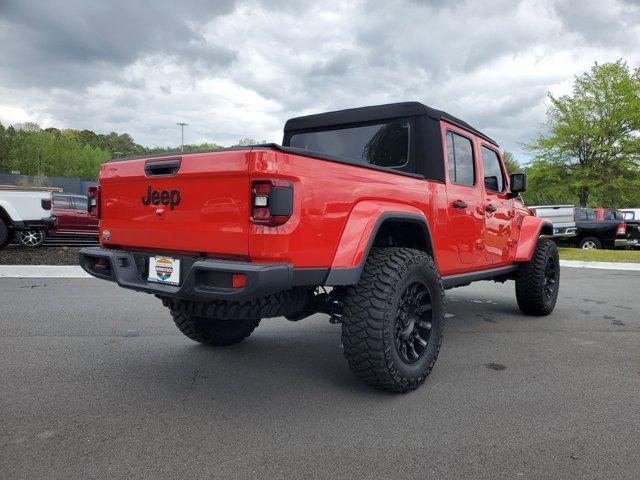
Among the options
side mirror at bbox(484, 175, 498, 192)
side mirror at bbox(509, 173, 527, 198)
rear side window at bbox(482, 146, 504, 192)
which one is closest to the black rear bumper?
side mirror at bbox(484, 175, 498, 192)

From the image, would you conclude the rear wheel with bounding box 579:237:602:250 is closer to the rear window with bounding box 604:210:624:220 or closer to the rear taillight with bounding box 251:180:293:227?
the rear window with bounding box 604:210:624:220

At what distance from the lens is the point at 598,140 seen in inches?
1011

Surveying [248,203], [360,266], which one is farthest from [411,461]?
[248,203]

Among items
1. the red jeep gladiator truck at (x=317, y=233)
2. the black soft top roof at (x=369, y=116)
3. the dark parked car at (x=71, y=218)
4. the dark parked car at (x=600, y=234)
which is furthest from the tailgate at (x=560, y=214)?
the dark parked car at (x=71, y=218)

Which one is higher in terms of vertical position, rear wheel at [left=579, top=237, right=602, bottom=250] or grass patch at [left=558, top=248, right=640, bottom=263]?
rear wheel at [left=579, top=237, right=602, bottom=250]

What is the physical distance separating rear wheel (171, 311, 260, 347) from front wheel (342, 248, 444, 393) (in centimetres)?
130

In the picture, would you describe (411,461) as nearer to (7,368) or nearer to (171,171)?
(171,171)

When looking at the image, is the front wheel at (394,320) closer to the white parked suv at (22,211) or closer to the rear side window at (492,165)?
the rear side window at (492,165)

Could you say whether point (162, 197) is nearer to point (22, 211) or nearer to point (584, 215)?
point (22, 211)

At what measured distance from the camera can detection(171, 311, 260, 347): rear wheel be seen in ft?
12.7

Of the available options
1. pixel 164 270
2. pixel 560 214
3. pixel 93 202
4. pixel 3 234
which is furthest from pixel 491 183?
pixel 560 214

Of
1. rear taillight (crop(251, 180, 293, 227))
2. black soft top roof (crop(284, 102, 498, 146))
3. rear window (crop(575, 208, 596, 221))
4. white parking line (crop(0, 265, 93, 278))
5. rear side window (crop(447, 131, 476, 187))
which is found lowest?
white parking line (crop(0, 265, 93, 278))

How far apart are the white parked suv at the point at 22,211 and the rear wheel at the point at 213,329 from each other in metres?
8.69

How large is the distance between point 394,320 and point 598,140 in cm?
2748
